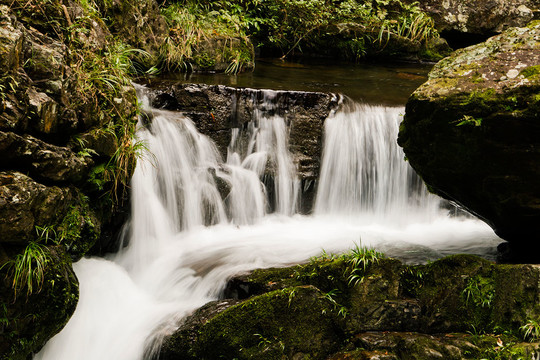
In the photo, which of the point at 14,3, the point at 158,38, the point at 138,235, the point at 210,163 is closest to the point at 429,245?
the point at 210,163

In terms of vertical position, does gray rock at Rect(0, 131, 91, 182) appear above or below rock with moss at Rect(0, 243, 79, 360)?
above

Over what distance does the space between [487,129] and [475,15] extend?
9.68m

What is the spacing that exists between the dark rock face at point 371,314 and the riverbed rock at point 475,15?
9.61m

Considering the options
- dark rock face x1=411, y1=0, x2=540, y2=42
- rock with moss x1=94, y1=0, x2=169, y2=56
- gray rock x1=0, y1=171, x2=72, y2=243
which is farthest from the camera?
dark rock face x1=411, y1=0, x2=540, y2=42

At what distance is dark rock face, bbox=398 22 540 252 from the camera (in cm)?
359

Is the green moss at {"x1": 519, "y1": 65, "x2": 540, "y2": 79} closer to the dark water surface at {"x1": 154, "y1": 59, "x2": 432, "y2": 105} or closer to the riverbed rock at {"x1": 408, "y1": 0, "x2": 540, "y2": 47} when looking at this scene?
the dark water surface at {"x1": 154, "y1": 59, "x2": 432, "y2": 105}

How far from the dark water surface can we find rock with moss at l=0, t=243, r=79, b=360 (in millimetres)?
4444

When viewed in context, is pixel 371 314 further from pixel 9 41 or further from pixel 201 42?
pixel 201 42

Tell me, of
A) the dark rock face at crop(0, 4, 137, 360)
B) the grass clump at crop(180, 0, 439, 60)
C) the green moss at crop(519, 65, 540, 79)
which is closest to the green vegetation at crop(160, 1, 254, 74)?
the grass clump at crop(180, 0, 439, 60)

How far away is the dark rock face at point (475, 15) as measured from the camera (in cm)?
1197

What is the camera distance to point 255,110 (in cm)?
678

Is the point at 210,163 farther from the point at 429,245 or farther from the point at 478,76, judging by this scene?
the point at 478,76

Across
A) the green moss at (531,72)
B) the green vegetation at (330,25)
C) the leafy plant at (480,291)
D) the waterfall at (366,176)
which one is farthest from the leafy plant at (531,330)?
the green vegetation at (330,25)

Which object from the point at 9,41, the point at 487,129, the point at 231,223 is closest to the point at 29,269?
the point at 9,41
